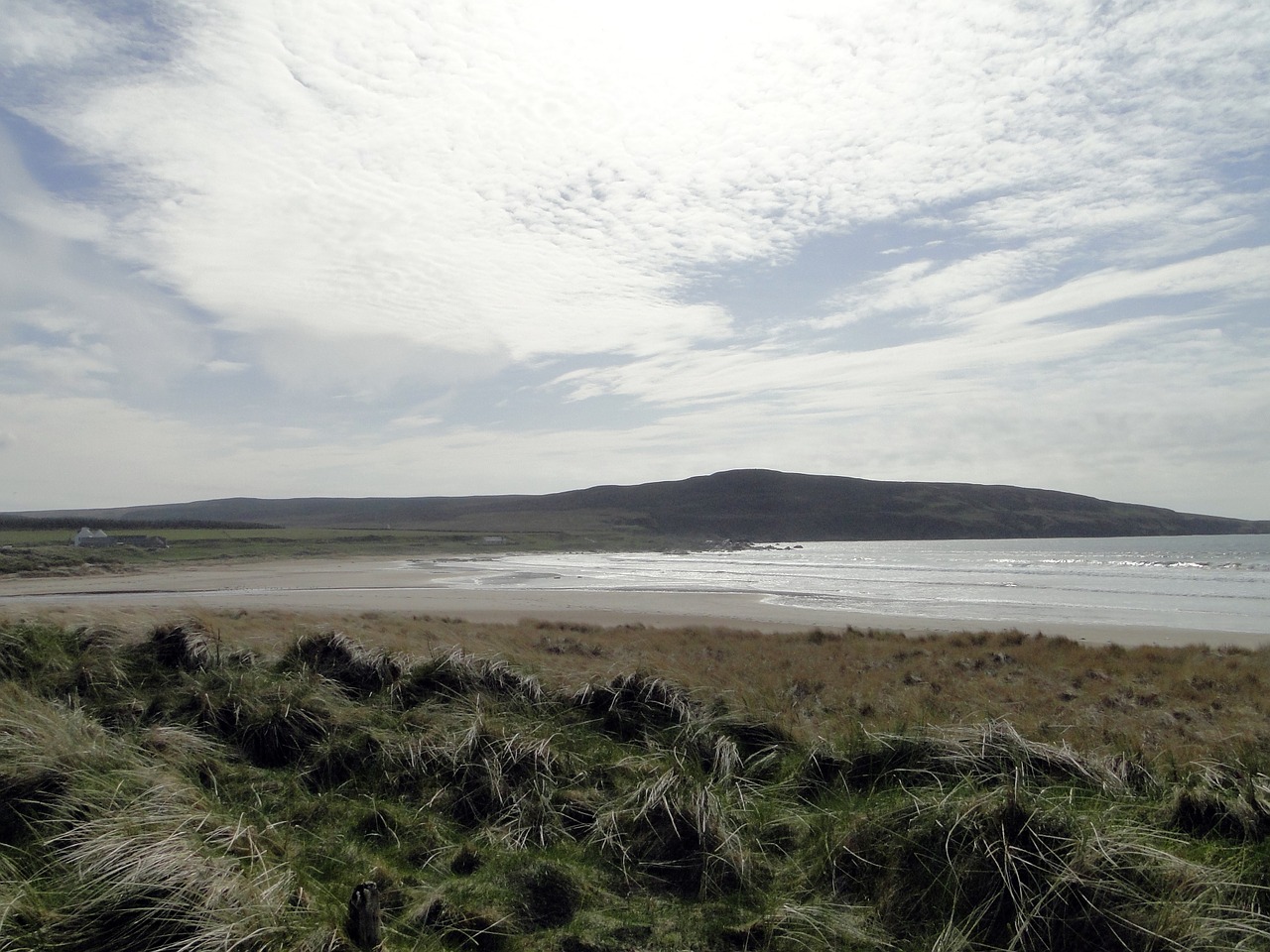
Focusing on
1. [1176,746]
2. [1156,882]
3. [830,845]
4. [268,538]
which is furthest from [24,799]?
[268,538]

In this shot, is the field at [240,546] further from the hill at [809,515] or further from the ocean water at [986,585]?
the hill at [809,515]

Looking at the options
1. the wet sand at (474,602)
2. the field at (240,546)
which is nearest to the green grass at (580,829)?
the wet sand at (474,602)

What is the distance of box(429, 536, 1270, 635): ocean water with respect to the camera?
99.0ft

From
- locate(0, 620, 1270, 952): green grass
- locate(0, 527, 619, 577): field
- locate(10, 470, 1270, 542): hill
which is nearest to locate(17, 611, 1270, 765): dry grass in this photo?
locate(0, 620, 1270, 952): green grass

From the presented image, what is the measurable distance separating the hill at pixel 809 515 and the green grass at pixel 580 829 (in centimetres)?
12196

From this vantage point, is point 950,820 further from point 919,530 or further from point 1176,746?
point 919,530

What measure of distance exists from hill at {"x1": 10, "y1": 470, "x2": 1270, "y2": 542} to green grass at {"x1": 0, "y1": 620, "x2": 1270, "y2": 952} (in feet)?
400

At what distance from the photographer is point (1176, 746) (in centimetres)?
756

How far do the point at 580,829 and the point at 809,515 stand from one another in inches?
6083

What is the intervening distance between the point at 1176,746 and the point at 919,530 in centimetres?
14889

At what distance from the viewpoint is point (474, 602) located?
32.3 metres

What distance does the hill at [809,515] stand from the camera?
146 m

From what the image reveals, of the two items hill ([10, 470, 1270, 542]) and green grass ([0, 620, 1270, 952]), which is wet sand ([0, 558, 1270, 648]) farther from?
hill ([10, 470, 1270, 542])

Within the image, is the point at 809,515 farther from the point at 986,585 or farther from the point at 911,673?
the point at 911,673
